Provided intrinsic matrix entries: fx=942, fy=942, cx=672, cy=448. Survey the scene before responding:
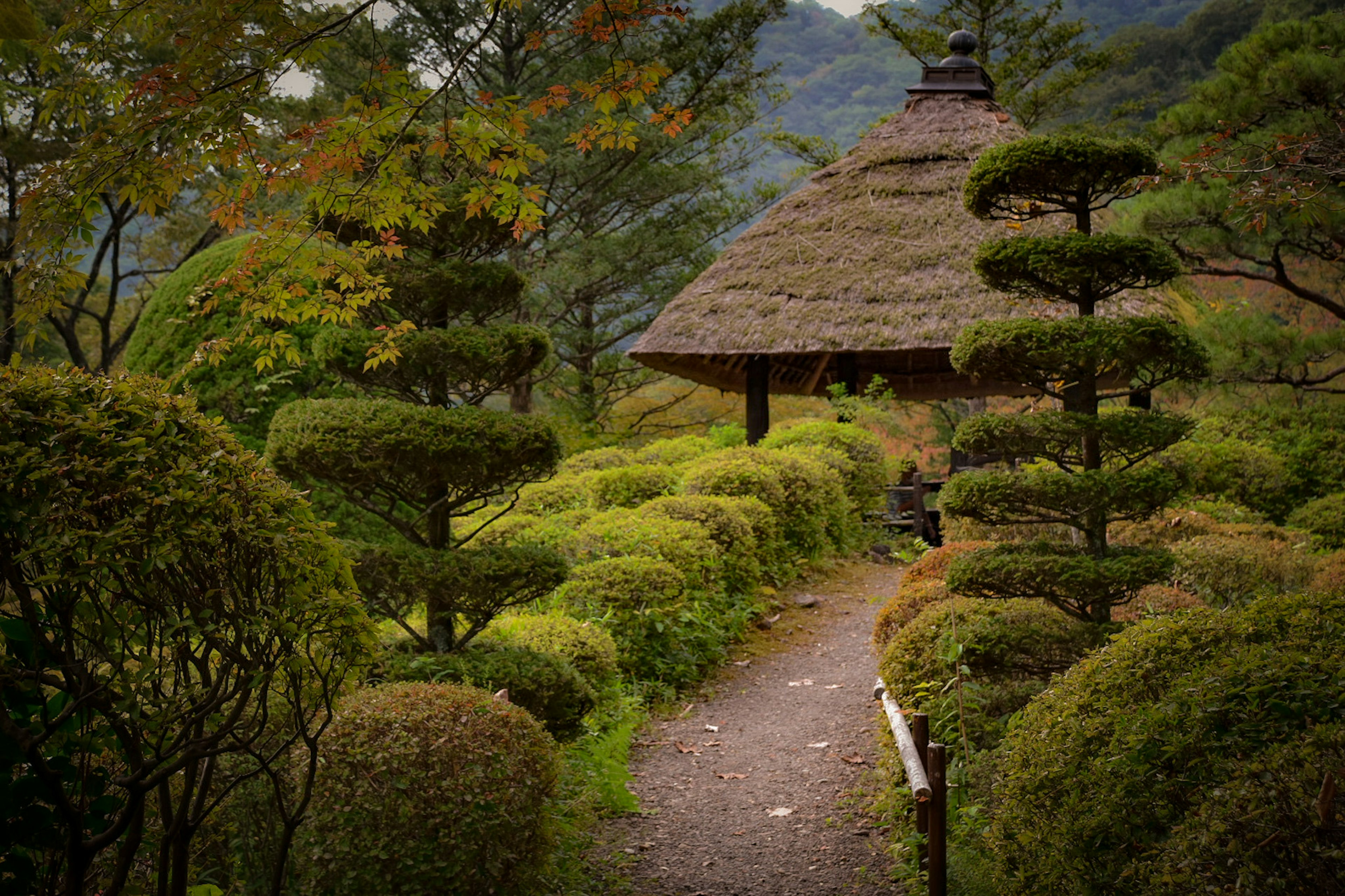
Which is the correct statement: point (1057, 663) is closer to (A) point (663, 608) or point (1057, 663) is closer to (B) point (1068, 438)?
(B) point (1068, 438)

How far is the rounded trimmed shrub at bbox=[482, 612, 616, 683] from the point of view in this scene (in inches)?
207

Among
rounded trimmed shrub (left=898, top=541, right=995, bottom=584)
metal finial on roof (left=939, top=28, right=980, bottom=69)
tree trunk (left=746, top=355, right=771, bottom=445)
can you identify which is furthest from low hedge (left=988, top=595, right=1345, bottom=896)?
metal finial on roof (left=939, top=28, right=980, bottom=69)

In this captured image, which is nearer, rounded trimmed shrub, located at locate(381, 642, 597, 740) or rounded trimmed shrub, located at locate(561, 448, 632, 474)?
rounded trimmed shrub, located at locate(381, 642, 597, 740)

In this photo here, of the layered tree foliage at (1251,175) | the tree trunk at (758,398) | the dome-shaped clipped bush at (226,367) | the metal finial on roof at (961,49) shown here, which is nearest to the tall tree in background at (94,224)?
the dome-shaped clipped bush at (226,367)

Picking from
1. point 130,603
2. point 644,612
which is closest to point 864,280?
point 644,612

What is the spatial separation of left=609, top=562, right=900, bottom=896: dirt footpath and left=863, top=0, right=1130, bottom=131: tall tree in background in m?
15.6

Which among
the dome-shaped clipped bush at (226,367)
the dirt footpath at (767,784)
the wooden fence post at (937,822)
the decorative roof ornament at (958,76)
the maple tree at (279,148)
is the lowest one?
the dirt footpath at (767,784)

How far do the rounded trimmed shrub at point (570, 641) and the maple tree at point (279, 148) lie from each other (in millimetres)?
1757

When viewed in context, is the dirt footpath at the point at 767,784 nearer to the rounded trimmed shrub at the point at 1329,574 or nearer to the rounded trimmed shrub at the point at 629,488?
the rounded trimmed shrub at the point at 629,488

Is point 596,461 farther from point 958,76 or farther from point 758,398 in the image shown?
point 958,76

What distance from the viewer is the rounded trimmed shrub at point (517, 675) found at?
4496 mm

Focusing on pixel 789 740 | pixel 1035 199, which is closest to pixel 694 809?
pixel 789 740

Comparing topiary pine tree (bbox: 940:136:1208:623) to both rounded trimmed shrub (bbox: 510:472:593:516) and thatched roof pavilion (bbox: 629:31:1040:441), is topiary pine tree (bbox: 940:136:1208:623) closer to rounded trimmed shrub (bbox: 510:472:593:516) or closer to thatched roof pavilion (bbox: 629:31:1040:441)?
rounded trimmed shrub (bbox: 510:472:593:516)

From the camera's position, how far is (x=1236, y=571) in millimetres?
6094
